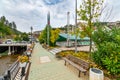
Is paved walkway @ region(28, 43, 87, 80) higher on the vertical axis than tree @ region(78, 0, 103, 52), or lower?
lower

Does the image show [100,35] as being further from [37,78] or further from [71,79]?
[37,78]

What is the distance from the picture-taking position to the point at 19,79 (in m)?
8.97

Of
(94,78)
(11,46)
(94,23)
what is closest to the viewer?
(94,78)

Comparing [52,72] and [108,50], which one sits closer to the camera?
[108,50]

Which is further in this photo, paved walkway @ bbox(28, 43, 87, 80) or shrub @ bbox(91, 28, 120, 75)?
paved walkway @ bbox(28, 43, 87, 80)

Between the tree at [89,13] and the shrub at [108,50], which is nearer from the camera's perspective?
the shrub at [108,50]

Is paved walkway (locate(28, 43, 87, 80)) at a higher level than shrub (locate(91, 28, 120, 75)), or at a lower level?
lower

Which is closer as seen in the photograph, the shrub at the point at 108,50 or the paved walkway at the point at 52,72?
the shrub at the point at 108,50

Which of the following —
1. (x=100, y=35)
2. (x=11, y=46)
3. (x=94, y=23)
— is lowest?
(x=11, y=46)

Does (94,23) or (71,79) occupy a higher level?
(94,23)

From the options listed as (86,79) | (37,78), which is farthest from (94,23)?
(37,78)

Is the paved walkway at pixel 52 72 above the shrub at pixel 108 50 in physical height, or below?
below

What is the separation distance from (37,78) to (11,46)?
57.1m

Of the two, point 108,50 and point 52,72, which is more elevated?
point 108,50
